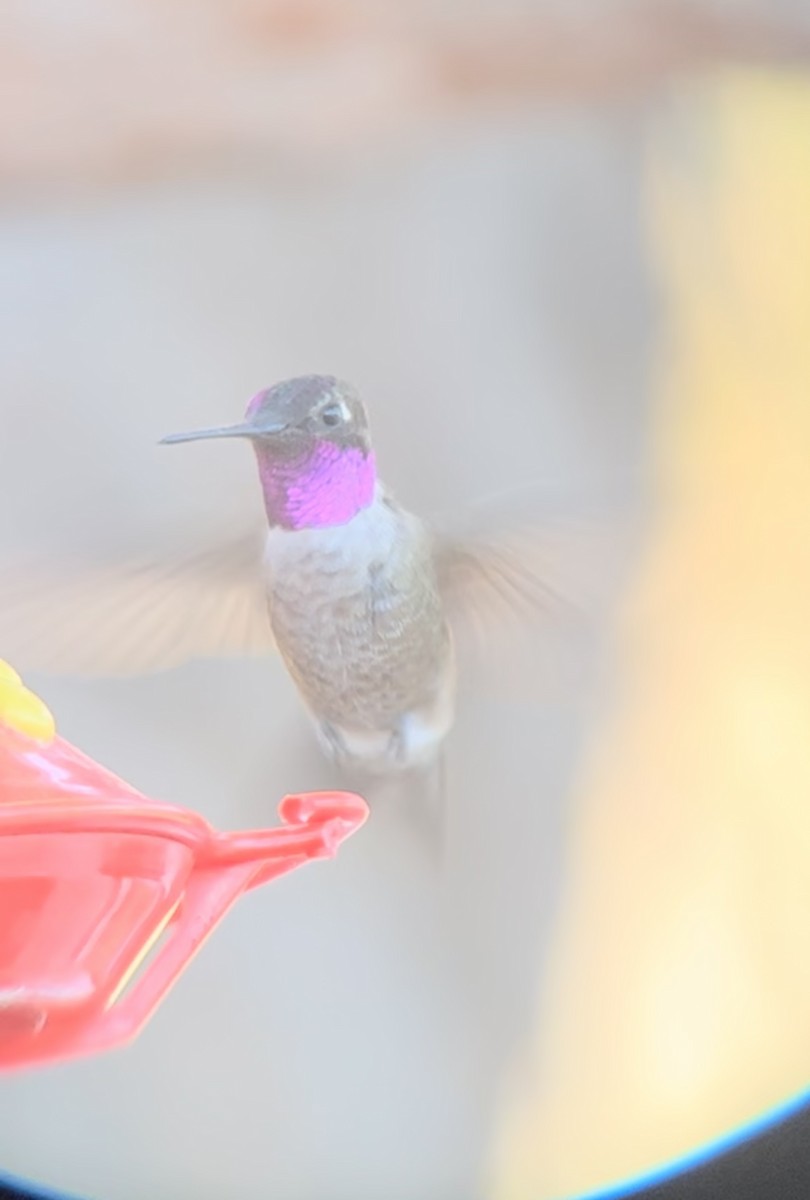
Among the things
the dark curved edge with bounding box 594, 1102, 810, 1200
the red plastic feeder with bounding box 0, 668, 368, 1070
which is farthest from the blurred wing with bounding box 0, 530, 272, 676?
the dark curved edge with bounding box 594, 1102, 810, 1200

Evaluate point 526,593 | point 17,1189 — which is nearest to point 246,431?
point 526,593

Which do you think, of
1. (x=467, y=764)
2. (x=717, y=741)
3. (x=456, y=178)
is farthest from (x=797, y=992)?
(x=456, y=178)

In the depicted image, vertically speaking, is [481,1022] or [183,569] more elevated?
[183,569]

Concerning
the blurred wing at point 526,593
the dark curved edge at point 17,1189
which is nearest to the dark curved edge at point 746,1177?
the dark curved edge at point 17,1189

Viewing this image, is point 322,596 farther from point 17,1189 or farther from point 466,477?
point 17,1189

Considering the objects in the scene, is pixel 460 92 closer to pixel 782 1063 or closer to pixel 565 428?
pixel 565 428

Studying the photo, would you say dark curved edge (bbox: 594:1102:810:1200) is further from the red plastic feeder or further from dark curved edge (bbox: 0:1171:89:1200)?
the red plastic feeder
